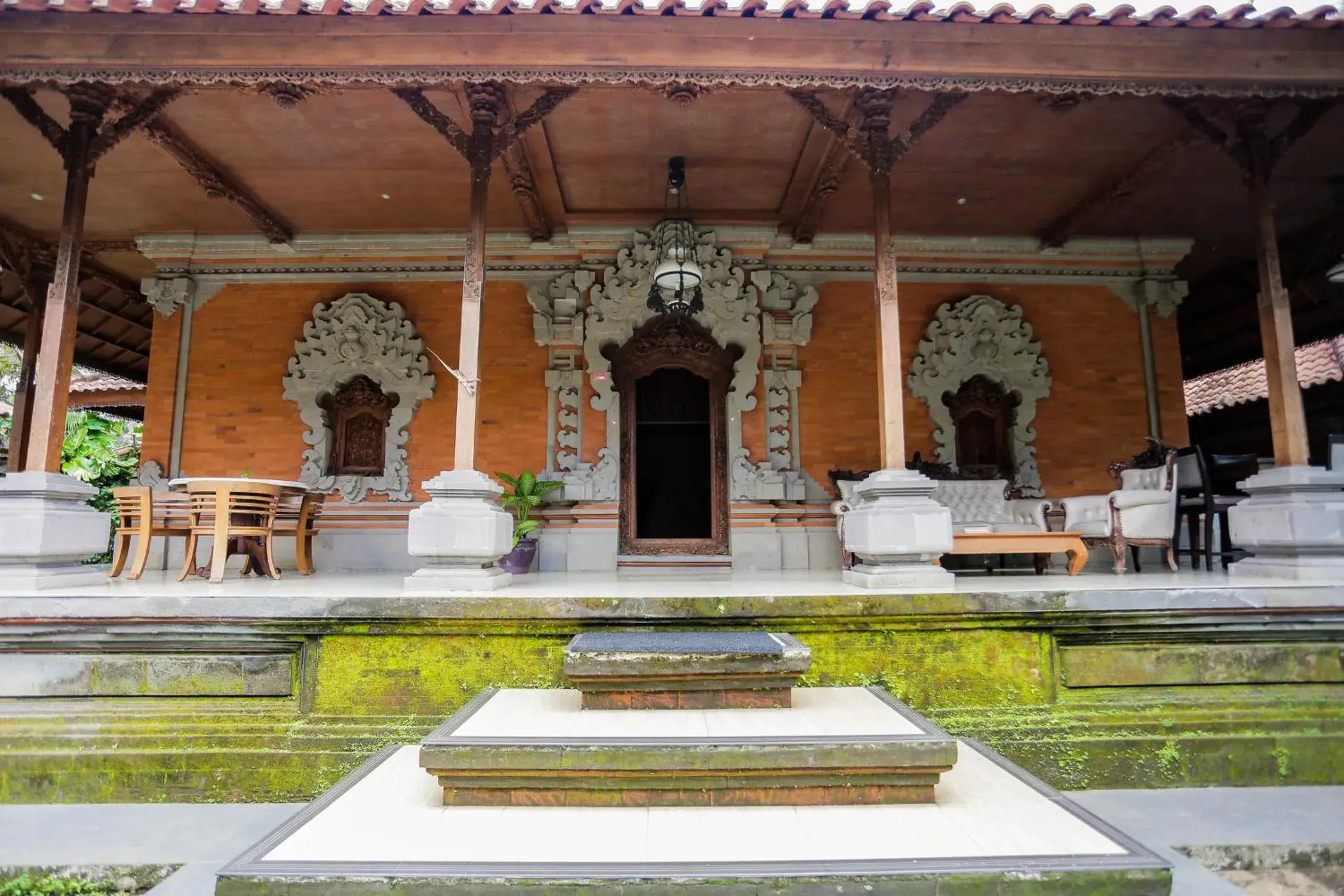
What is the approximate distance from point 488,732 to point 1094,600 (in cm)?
309

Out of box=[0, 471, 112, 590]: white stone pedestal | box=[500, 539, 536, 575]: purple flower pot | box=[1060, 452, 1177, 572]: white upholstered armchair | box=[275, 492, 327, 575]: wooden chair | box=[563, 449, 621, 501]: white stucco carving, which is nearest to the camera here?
box=[0, 471, 112, 590]: white stone pedestal

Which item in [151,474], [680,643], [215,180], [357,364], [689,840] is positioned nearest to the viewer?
[689,840]

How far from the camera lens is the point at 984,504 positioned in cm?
718

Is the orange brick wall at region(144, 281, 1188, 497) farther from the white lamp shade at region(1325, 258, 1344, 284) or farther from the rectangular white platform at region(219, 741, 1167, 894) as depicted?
the rectangular white platform at region(219, 741, 1167, 894)

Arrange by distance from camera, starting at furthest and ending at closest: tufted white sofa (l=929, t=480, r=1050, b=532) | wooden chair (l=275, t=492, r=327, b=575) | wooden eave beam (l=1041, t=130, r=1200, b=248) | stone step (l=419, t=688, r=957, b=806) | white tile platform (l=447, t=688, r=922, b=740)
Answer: tufted white sofa (l=929, t=480, r=1050, b=532) → wooden chair (l=275, t=492, r=327, b=575) → wooden eave beam (l=1041, t=130, r=1200, b=248) → white tile platform (l=447, t=688, r=922, b=740) → stone step (l=419, t=688, r=957, b=806)

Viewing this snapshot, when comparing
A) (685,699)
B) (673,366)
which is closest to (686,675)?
(685,699)

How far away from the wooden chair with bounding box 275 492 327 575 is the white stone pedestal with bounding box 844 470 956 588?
4506 millimetres

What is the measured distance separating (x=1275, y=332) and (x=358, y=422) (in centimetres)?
790

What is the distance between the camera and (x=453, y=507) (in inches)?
176

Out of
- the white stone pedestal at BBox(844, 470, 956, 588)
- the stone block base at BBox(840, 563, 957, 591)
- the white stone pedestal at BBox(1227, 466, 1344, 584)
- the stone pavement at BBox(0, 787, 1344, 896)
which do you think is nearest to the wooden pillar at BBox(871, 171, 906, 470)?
the white stone pedestal at BBox(844, 470, 956, 588)

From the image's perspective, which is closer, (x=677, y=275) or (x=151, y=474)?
(x=677, y=275)

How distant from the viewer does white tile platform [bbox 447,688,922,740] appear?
2.49m

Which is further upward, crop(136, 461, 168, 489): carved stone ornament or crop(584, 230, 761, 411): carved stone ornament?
crop(584, 230, 761, 411): carved stone ornament

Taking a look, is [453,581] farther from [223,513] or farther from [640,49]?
[640,49]
